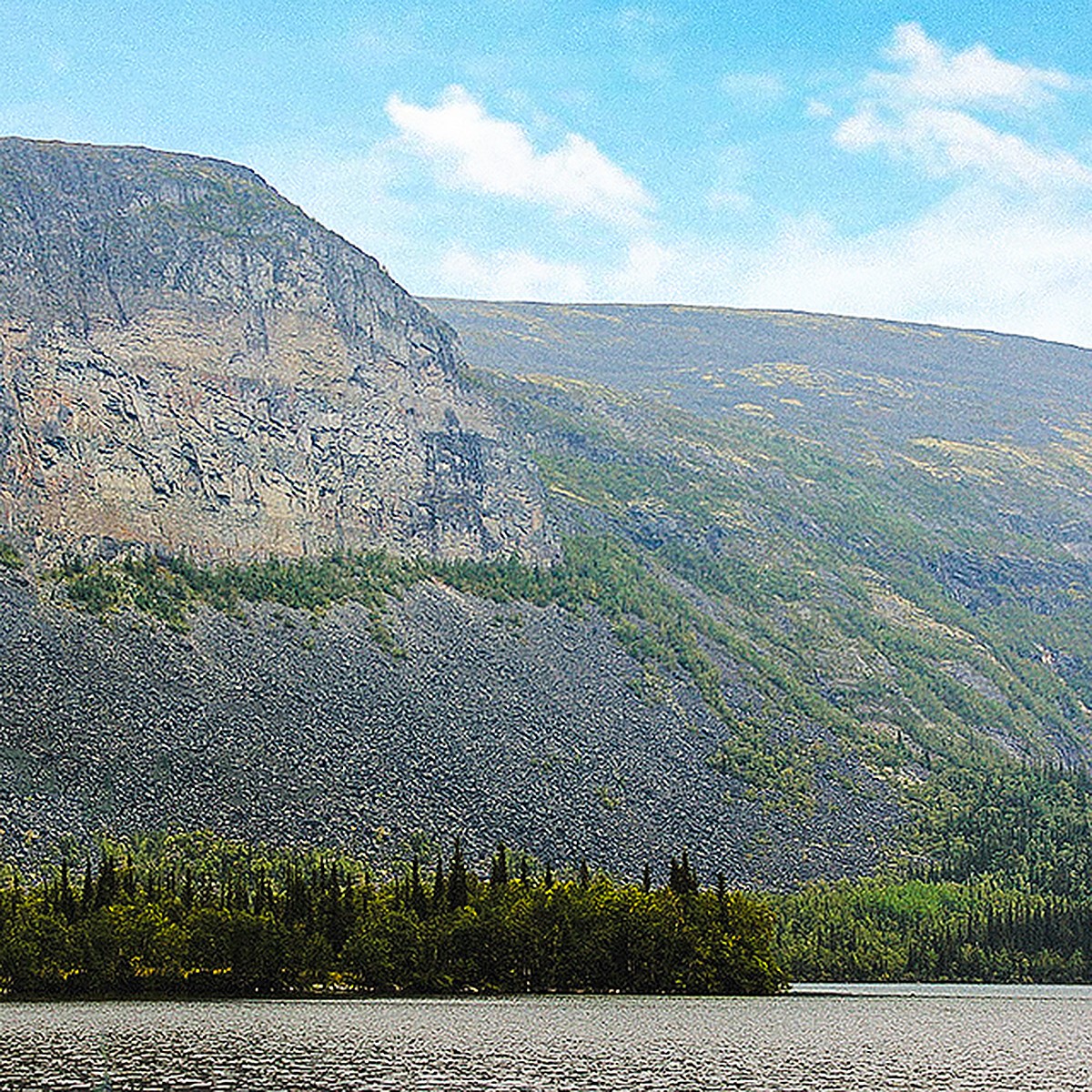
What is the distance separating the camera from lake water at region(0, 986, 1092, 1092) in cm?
9919

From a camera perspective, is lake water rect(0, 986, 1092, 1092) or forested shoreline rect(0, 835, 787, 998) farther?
forested shoreline rect(0, 835, 787, 998)

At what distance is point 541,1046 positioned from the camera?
4614 inches

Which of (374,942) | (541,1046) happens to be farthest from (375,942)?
(541,1046)

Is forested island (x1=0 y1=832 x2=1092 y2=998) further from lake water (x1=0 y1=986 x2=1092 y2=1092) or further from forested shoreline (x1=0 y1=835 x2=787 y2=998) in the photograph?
lake water (x1=0 y1=986 x2=1092 y2=1092)

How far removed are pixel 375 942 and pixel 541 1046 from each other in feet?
176

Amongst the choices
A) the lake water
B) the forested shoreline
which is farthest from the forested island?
the lake water

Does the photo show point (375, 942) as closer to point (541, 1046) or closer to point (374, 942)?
point (374, 942)

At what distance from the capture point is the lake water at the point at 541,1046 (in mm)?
99188

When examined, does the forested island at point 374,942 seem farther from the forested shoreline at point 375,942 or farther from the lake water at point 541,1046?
the lake water at point 541,1046

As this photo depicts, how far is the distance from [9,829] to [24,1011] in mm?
58779

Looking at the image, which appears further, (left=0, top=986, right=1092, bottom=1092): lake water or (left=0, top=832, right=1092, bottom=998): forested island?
(left=0, top=832, right=1092, bottom=998): forested island

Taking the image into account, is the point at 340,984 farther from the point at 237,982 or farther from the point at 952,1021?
the point at 952,1021

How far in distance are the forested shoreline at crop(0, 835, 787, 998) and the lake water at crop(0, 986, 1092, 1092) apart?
7.58 metres

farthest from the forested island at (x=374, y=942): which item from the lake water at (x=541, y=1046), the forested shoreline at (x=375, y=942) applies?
the lake water at (x=541, y=1046)
